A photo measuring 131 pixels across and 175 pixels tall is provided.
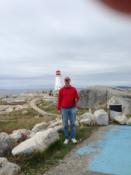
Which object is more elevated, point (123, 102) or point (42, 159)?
point (123, 102)

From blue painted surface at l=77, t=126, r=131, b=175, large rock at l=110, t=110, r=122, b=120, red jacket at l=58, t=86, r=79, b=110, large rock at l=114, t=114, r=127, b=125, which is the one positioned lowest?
blue painted surface at l=77, t=126, r=131, b=175

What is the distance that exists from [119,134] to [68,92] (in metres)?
2.94

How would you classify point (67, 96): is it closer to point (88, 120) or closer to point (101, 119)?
point (88, 120)

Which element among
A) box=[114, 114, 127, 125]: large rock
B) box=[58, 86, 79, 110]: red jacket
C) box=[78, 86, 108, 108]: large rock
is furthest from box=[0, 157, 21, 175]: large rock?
box=[78, 86, 108, 108]: large rock

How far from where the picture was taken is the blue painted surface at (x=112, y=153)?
7.73 meters

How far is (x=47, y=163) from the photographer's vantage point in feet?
26.9

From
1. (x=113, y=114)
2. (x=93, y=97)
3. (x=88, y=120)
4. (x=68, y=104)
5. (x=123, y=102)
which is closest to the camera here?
(x=68, y=104)

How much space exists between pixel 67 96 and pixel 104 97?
1144cm

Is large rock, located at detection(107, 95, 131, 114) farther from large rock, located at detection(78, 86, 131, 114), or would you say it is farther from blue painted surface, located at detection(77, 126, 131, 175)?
blue painted surface, located at detection(77, 126, 131, 175)

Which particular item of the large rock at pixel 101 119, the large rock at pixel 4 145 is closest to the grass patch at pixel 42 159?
the large rock at pixel 4 145

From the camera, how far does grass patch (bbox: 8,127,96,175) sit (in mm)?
7610

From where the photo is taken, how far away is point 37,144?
8.85 m

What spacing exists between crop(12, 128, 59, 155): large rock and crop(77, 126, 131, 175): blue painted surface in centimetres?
84

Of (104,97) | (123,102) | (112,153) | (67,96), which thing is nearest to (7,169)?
(112,153)
